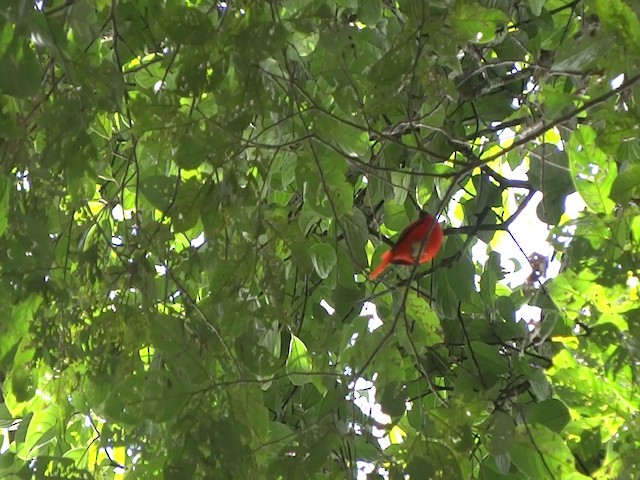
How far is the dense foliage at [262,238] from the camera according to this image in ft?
2.19

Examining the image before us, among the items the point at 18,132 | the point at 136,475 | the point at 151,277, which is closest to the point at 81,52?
the point at 18,132

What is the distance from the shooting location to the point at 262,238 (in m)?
0.93

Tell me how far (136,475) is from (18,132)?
1.20 ft

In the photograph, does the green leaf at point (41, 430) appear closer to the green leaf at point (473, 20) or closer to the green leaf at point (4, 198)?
the green leaf at point (4, 198)

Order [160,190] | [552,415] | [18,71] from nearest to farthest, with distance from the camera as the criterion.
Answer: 1. [18,71]
2. [160,190]
3. [552,415]

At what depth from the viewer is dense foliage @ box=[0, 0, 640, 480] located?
2.19 ft

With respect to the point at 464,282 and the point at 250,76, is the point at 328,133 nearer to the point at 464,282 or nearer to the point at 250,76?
the point at 250,76

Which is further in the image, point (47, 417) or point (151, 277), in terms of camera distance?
point (47, 417)

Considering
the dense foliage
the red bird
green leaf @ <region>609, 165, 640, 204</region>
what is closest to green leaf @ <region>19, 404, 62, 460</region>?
the dense foliage

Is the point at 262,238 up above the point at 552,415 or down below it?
above

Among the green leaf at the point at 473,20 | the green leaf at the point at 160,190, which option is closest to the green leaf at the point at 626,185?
the green leaf at the point at 473,20

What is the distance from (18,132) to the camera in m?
0.65

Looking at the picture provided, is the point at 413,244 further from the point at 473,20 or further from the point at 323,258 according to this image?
the point at 473,20

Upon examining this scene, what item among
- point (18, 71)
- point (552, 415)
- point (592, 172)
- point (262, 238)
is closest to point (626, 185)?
point (592, 172)
